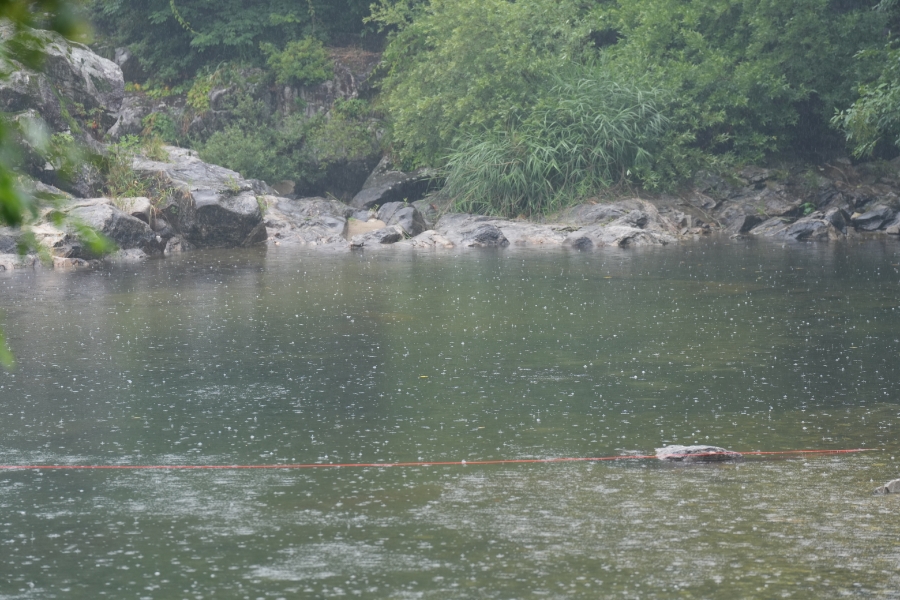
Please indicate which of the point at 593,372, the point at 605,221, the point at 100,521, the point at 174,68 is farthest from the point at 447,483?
the point at 174,68

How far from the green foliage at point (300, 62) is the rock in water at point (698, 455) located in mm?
31433

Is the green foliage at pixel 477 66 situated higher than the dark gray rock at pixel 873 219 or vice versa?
the green foliage at pixel 477 66

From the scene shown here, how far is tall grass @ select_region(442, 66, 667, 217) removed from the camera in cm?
3134

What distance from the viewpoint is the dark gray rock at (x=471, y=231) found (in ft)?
92.9

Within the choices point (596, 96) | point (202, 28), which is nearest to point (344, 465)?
point (596, 96)

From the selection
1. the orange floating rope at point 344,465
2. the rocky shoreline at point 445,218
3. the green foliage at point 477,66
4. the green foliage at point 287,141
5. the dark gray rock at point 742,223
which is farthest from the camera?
the green foliage at point 287,141

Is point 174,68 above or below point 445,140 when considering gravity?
above

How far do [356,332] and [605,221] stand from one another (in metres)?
16.5

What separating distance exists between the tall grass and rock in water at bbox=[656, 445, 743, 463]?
23189mm

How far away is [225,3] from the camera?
130ft

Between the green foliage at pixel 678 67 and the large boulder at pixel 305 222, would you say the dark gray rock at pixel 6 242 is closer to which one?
the large boulder at pixel 305 222

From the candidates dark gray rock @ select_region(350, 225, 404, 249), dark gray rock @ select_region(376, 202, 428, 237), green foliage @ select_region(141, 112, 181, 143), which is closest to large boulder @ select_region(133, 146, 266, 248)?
dark gray rock @ select_region(350, 225, 404, 249)

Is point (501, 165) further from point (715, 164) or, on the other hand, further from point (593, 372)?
point (593, 372)

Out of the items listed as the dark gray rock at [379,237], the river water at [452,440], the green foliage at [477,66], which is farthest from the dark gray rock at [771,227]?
the river water at [452,440]
